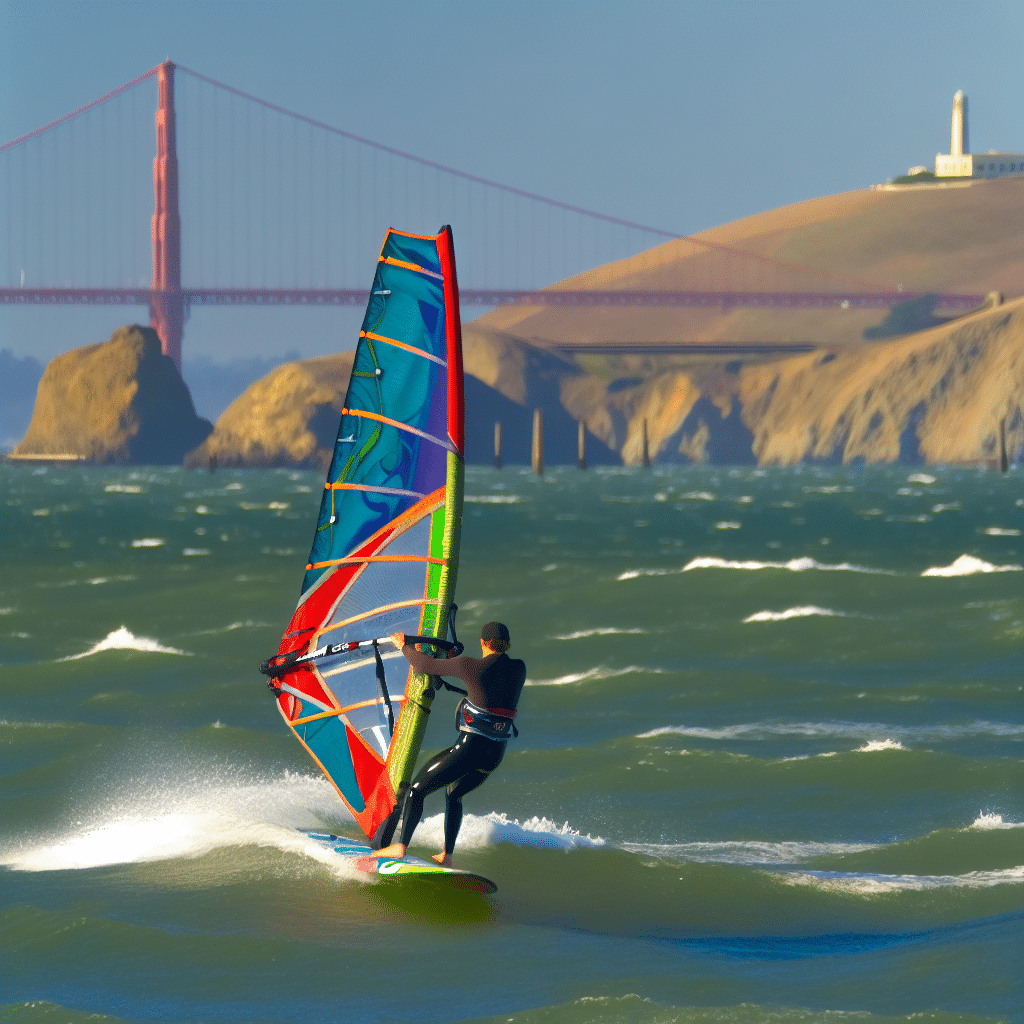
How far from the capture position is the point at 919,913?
412 inches

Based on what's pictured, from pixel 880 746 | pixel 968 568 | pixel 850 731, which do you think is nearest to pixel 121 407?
pixel 968 568

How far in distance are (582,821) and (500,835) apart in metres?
1.53

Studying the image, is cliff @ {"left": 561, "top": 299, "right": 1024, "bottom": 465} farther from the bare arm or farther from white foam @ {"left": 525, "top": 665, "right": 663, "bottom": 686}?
the bare arm

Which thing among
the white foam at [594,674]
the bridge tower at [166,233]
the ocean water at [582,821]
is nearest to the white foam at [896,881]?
the ocean water at [582,821]

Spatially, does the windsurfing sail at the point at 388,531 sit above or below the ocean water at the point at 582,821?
above

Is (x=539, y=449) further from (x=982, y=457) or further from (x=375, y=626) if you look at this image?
(x=375, y=626)

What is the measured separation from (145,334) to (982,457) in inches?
2920

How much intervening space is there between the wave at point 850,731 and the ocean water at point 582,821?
0.07 metres

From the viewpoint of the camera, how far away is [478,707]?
29.6ft

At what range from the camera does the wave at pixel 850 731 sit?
16438 millimetres

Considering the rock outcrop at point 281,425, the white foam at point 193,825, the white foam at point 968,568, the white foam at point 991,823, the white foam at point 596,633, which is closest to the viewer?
the white foam at point 193,825

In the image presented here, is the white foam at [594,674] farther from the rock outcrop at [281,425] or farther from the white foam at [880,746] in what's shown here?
the rock outcrop at [281,425]

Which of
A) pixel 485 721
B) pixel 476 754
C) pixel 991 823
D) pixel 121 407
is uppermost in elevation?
pixel 121 407

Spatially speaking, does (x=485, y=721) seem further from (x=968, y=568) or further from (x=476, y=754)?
(x=968, y=568)
